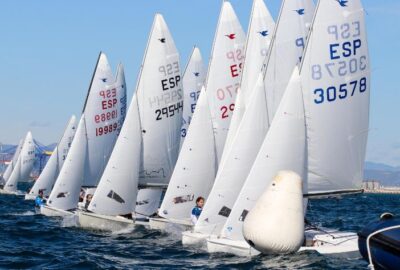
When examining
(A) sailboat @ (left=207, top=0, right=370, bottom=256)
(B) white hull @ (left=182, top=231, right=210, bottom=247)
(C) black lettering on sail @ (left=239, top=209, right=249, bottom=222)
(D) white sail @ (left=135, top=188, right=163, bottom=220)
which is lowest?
(B) white hull @ (left=182, top=231, right=210, bottom=247)

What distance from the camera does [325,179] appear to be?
2017 cm

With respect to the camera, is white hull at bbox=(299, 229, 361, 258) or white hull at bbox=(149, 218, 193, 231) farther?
white hull at bbox=(149, 218, 193, 231)

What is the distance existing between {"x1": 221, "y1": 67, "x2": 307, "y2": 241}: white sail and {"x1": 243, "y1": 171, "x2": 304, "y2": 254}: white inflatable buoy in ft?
6.66

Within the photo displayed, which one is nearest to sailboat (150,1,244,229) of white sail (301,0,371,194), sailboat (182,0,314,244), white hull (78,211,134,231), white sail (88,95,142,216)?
white hull (78,211,134,231)

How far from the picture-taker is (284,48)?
Result: 73.7ft

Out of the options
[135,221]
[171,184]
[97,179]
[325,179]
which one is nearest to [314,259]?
[325,179]

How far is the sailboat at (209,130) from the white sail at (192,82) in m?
4.45

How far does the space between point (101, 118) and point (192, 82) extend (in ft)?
15.1

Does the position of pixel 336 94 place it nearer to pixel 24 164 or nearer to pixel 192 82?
pixel 192 82

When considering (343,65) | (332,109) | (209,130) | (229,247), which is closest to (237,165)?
(229,247)

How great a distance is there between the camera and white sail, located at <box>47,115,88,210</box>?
32625 mm

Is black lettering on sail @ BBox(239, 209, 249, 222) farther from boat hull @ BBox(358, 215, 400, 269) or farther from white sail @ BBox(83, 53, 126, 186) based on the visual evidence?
white sail @ BBox(83, 53, 126, 186)

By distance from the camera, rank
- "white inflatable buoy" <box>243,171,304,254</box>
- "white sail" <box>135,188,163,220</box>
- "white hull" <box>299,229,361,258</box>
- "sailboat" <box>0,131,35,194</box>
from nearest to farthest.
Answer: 1. "white inflatable buoy" <box>243,171,304,254</box>
2. "white hull" <box>299,229,361,258</box>
3. "white sail" <box>135,188,163,220</box>
4. "sailboat" <box>0,131,35,194</box>

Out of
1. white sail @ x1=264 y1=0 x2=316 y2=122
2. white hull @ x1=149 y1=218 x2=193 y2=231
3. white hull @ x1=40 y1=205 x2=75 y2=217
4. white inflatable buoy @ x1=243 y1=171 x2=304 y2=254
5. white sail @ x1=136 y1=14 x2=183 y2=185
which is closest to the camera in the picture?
white inflatable buoy @ x1=243 y1=171 x2=304 y2=254
